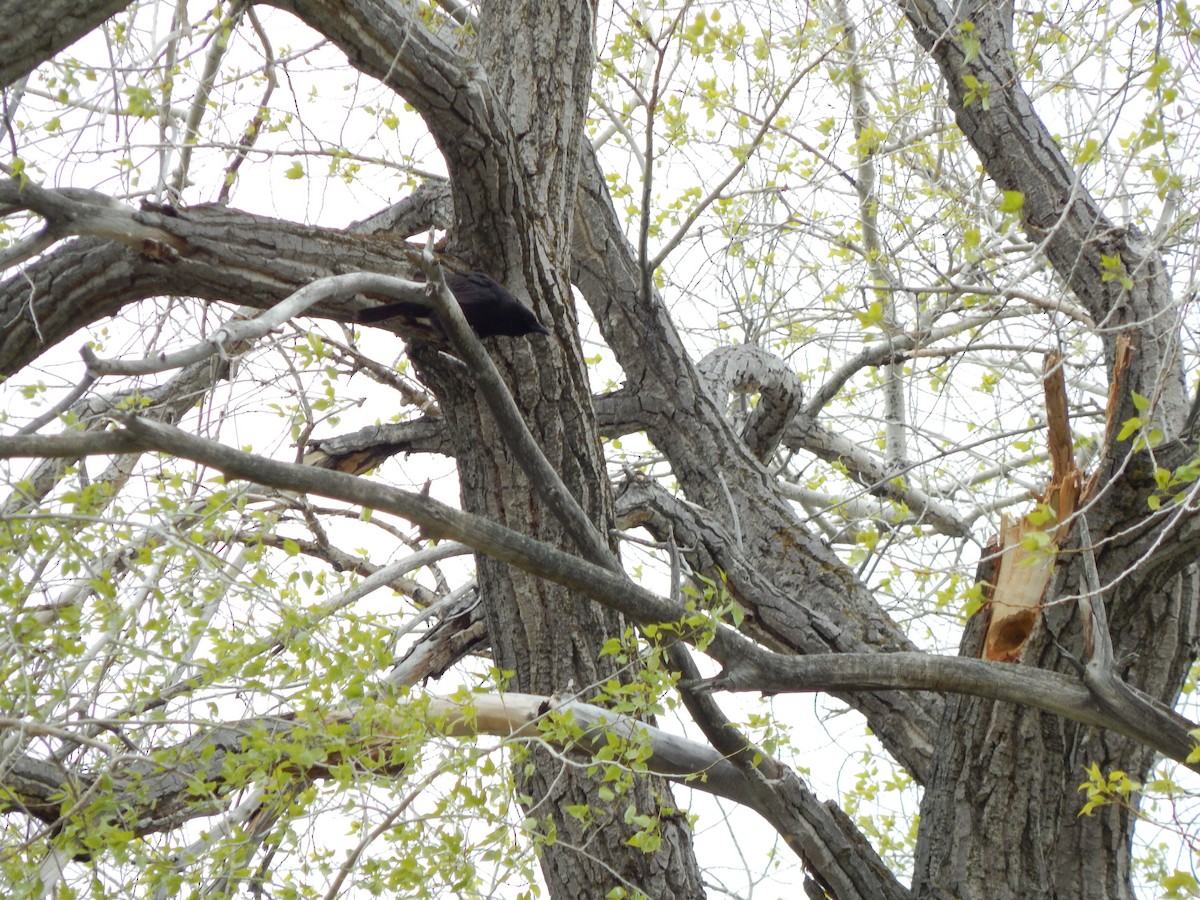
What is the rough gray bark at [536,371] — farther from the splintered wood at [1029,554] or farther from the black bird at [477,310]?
the splintered wood at [1029,554]

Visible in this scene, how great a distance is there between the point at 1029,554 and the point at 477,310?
60.5 inches

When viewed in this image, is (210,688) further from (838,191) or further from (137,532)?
(838,191)

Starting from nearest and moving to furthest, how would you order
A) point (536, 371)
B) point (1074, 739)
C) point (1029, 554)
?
point (1029, 554) → point (1074, 739) → point (536, 371)

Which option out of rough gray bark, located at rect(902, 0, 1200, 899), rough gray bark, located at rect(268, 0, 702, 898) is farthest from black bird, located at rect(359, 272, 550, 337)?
rough gray bark, located at rect(902, 0, 1200, 899)

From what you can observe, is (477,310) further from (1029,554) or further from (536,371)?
(1029,554)

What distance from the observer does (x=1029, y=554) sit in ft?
9.08

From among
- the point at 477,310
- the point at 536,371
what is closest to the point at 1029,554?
the point at 536,371

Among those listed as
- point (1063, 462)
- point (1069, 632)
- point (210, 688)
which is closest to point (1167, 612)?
point (1069, 632)

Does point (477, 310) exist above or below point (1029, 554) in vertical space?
above

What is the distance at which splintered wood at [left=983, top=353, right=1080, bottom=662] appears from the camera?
2.80 meters

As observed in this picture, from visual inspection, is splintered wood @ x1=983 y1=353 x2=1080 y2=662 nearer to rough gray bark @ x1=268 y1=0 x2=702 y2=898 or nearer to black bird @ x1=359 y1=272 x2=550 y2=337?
rough gray bark @ x1=268 y1=0 x2=702 y2=898

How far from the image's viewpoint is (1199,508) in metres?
2.52

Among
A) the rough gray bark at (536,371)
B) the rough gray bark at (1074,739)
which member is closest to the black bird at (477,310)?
the rough gray bark at (536,371)

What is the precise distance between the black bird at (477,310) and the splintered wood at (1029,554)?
137 centimetres
